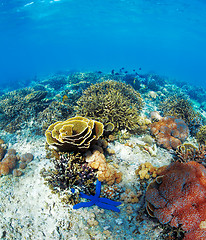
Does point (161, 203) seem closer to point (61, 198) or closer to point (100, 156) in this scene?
point (100, 156)

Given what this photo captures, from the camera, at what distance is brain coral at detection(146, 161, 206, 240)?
9.52 feet

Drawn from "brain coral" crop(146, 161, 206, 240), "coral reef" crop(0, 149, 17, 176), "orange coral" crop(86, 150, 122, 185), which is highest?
"brain coral" crop(146, 161, 206, 240)

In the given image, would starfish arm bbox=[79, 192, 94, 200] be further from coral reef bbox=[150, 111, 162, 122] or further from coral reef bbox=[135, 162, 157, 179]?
coral reef bbox=[150, 111, 162, 122]

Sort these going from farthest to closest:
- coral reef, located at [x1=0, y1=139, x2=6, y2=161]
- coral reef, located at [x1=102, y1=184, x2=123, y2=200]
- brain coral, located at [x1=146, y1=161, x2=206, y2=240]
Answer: coral reef, located at [x1=0, y1=139, x2=6, y2=161] → coral reef, located at [x1=102, y1=184, x2=123, y2=200] → brain coral, located at [x1=146, y1=161, x2=206, y2=240]

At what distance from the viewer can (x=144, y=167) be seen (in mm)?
4812

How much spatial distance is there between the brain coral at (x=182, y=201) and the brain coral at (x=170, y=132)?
9.40 ft

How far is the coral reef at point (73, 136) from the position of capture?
12.6 ft

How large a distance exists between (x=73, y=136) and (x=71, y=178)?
4.32ft

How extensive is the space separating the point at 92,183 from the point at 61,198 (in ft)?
3.36

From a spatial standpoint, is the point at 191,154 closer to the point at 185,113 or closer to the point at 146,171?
the point at 146,171

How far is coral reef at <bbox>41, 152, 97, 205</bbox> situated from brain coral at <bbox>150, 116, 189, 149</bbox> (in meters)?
4.00

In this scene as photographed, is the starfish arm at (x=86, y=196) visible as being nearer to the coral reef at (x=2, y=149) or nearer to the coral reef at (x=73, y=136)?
the coral reef at (x=73, y=136)

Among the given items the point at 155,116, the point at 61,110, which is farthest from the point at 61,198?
the point at 155,116

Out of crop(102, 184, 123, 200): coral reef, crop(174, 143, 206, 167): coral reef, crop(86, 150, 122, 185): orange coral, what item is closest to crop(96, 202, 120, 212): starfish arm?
crop(102, 184, 123, 200): coral reef
